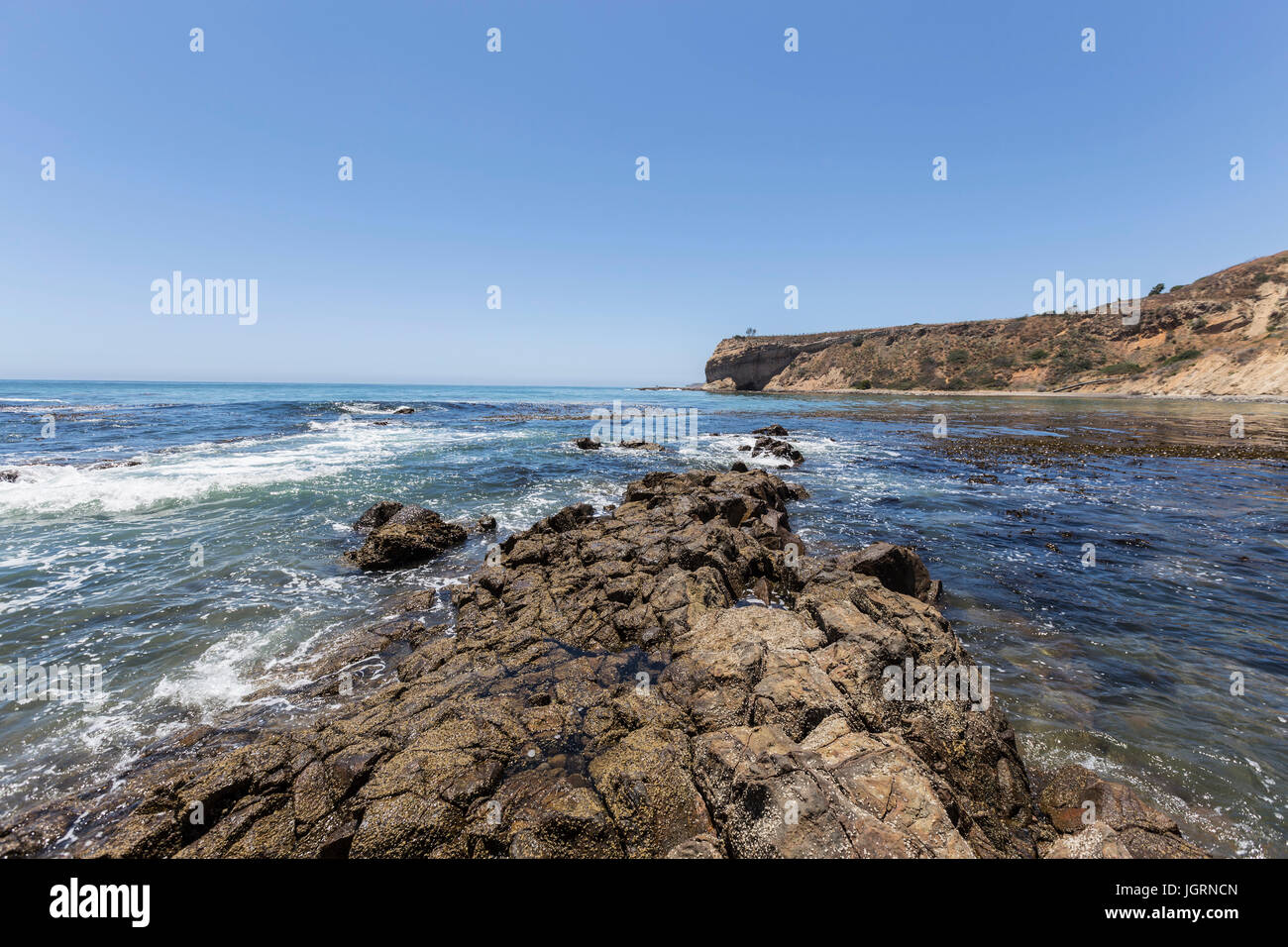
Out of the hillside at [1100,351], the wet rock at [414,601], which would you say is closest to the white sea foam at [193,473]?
the wet rock at [414,601]

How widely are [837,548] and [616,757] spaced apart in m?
9.68

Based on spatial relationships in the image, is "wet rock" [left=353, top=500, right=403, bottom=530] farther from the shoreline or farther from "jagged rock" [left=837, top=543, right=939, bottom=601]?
the shoreline

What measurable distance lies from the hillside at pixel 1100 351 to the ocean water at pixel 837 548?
2196 inches

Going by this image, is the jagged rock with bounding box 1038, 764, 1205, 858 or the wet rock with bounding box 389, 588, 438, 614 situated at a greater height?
the wet rock with bounding box 389, 588, 438, 614

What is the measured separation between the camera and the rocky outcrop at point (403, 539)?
11.1 m

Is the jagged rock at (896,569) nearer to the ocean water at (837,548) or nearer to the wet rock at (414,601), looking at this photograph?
the ocean water at (837,548)

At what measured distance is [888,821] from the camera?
3311 mm

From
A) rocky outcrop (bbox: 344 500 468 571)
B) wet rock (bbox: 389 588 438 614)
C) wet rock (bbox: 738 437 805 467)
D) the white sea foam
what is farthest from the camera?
wet rock (bbox: 738 437 805 467)

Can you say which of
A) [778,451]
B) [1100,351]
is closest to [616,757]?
[778,451]

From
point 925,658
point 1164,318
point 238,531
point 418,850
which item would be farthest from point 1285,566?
point 1164,318

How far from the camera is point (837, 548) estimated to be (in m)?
12.3

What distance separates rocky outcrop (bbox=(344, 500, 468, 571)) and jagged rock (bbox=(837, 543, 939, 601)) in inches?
388

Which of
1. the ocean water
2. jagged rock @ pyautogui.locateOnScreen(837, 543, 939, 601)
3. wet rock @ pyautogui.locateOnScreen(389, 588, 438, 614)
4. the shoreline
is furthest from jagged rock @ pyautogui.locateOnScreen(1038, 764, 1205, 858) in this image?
the shoreline

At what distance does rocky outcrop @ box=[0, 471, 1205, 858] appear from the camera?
3549 mm
